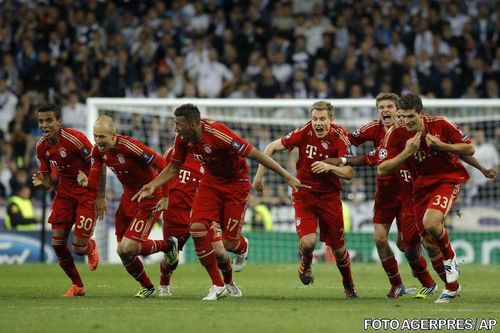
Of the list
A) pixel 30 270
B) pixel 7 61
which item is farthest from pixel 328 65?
pixel 30 270

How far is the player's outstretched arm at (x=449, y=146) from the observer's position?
11.3 meters

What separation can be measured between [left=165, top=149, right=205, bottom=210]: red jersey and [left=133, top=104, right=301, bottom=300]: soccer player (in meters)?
1.29

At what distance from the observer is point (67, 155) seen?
1302 centimetres

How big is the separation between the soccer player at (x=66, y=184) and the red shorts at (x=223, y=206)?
4.56ft

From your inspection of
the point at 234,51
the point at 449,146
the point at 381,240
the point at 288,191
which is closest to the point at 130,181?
the point at 381,240

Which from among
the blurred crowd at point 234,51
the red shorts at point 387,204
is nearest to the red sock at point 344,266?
the red shorts at point 387,204

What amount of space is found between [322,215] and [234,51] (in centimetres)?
1316

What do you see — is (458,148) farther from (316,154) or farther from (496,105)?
(496,105)

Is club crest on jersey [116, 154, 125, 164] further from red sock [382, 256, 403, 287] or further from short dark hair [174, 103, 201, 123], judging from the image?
red sock [382, 256, 403, 287]

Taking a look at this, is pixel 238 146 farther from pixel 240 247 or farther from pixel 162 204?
pixel 240 247

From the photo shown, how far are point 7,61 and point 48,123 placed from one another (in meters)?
13.0

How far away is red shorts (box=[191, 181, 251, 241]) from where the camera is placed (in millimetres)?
12305

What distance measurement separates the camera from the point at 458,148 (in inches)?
450

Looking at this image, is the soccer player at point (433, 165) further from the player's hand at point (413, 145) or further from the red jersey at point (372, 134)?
the red jersey at point (372, 134)
